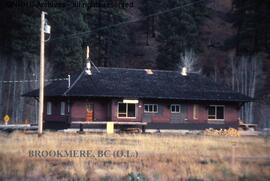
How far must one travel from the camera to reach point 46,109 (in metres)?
46.5

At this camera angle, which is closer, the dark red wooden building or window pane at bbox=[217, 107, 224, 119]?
the dark red wooden building

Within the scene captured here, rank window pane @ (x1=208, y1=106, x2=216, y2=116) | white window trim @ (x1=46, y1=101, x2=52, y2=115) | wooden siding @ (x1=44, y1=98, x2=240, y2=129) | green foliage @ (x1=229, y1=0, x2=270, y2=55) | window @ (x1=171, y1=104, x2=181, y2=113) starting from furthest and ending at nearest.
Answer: green foliage @ (x1=229, y1=0, x2=270, y2=55) < window pane @ (x1=208, y1=106, x2=216, y2=116) < white window trim @ (x1=46, y1=101, x2=52, y2=115) < window @ (x1=171, y1=104, x2=181, y2=113) < wooden siding @ (x1=44, y1=98, x2=240, y2=129)

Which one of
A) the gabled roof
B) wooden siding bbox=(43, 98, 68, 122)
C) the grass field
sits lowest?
the grass field

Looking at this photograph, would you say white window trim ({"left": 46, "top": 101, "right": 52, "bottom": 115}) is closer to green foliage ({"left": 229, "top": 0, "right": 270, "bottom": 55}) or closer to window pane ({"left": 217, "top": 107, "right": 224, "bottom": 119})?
window pane ({"left": 217, "top": 107, "right": 224, "bottom": 119})

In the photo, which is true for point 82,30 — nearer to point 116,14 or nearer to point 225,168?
point 116,14

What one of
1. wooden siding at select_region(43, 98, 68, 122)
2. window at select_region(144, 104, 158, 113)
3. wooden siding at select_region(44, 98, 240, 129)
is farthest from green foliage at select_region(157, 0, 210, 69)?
wooden siding at select_region(43, 98, 68, 122)

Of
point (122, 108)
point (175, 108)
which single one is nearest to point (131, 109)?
point (122, 108)

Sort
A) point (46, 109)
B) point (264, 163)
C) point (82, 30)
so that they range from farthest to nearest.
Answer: point (82, 30) → point (46, 109) → point (264, 163)

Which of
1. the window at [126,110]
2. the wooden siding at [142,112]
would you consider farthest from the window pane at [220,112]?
the window at [126,110]

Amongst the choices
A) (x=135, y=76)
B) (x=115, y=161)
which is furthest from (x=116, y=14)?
(x=115, y=161)

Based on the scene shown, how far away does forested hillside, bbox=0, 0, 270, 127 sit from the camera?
63750mm

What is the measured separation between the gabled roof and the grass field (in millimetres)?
17572

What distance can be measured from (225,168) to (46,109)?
30499 mm

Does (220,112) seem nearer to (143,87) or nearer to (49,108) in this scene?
(143,87)
